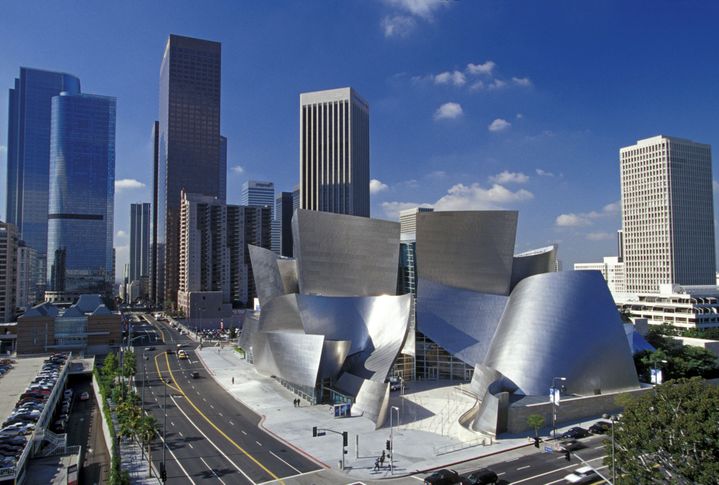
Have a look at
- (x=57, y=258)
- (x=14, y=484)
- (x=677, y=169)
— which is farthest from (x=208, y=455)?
(x=57, y=258)

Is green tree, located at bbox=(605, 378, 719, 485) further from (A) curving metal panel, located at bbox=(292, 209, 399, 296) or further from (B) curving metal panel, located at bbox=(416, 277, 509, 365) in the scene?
(A) curving metal panel, located at bbox=(292, 209, 399, 296)

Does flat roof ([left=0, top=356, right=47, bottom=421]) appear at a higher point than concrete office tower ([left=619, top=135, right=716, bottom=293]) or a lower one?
lower

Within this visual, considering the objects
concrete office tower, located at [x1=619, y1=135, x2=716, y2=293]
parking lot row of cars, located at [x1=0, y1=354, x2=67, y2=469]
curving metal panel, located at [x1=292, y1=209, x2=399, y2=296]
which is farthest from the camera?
concrete office tower, located at [x1=619, y1=135, x2=716, y2=293]

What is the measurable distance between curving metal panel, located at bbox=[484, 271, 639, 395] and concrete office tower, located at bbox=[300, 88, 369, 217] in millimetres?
131939

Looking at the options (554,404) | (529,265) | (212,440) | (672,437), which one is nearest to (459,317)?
(529,265)

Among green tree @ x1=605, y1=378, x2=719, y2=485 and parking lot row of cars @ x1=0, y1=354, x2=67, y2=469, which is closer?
green tree @ x1=605, y1=378, x2=719, y2=485

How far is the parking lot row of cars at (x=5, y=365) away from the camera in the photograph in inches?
2549

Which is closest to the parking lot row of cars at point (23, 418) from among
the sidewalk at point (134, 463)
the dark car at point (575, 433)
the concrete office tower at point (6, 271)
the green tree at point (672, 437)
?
the sidewalk at point (134, 463)

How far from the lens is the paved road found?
1213 inches

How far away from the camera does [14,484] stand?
1102 inches

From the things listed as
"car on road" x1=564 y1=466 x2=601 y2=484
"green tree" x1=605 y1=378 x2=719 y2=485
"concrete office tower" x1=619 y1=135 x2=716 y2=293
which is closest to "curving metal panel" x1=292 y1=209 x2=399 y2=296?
"car on road" x1=564 y1=466 x2=601 y2=484

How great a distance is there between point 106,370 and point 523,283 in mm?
43442

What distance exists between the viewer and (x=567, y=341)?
44156mm

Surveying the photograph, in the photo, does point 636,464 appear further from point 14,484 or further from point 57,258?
point 57,258
